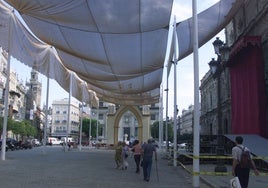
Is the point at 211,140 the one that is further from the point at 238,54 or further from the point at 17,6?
the point at 17,6

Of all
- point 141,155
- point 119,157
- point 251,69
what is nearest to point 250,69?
point 251,69

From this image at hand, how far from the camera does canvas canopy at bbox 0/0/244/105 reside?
17.1m

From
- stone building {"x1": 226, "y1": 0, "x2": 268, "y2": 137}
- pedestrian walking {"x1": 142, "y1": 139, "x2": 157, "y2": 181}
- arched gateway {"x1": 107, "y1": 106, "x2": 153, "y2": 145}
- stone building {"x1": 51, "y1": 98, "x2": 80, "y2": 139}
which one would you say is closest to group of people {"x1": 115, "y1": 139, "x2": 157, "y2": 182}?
pedestrian walking {"x1": 142, "y1": 139, "x2": 157, "y2": 181}

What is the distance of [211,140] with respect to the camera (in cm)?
3155

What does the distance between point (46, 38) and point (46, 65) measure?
1023 cm

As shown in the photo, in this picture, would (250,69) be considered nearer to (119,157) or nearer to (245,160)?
(119,157)

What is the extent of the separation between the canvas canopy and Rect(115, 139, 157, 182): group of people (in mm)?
5280

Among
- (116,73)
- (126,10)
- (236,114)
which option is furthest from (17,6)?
(236,114)

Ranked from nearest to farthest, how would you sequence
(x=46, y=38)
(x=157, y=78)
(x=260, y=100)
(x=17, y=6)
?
(x=17, y=6)
(x=46, y=38)
(x=260, y=100)
(x=157, y=78)

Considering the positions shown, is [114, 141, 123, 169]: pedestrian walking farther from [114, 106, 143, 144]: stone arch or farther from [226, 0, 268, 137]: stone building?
[114, 106, 143, 144]: stone arch

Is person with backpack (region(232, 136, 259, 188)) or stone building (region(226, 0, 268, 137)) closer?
person with backpack (region(232, 136, 259, 188))

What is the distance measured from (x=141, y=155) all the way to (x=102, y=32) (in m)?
6.44

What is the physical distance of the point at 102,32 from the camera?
19641mm

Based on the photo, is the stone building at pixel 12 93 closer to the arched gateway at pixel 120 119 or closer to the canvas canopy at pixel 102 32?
the arched gateway at pixel 120 119
